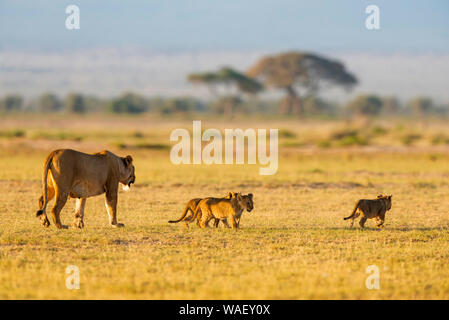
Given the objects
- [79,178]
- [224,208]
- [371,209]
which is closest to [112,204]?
[79,178]

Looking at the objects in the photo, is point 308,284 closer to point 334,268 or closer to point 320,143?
point 334,268

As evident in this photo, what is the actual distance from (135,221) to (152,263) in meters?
4.74

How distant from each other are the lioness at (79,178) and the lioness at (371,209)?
476 centimetres

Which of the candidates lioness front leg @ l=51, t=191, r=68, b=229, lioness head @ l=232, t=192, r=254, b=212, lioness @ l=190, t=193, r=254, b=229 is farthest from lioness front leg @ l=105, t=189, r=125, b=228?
lioness head @ l=232, t=192, r=254, b=212

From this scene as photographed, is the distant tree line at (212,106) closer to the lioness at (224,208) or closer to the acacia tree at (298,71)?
the acacia tree at (298,71)

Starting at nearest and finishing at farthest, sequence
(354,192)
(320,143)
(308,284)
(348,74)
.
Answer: (308,284) → (354,192) → (320,143) → (348,74)

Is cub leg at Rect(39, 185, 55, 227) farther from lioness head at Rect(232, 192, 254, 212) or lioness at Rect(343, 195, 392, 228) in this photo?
lioness at Rect(343, 195, 392, 228)

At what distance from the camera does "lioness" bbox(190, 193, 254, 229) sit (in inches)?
516

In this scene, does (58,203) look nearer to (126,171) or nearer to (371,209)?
(126,171)

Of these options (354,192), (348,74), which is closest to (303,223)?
(354,192)

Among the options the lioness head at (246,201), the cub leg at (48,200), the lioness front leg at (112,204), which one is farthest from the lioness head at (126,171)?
the lioness head at (246,201)

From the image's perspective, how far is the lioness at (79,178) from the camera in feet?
41.4

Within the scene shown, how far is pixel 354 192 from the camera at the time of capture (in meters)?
21.8

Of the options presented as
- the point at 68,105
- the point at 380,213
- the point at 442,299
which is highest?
the point at 68,105
